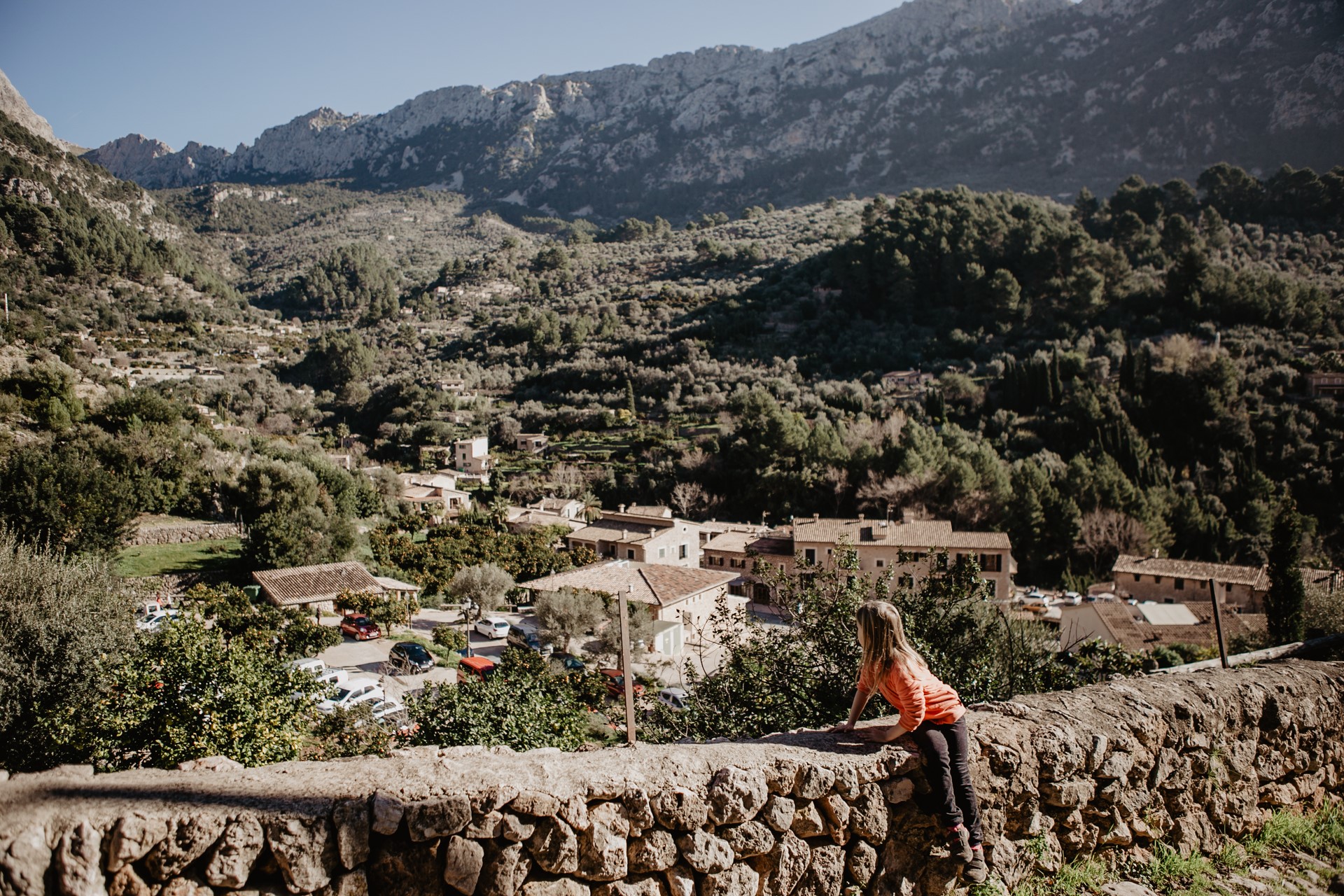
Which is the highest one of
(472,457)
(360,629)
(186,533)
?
(472,457)

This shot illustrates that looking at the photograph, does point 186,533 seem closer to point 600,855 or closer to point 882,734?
point 600,855

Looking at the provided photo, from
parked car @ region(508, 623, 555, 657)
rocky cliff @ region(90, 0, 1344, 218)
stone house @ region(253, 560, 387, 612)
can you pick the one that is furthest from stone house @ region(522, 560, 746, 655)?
rocky cliff @ region(90, 0, 1344, 218)

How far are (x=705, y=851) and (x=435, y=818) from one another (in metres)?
0.99

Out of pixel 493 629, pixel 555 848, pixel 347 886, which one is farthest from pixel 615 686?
pixel 347 886

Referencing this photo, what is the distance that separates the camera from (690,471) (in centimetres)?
3922

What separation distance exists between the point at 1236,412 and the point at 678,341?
125 ft

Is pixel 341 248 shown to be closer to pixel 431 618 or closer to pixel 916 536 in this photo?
pixel 431 618

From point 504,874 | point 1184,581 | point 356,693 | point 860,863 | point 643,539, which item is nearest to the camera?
point 504,874

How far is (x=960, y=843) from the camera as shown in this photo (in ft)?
9.39

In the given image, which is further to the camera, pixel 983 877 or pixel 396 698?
pixel 396 698

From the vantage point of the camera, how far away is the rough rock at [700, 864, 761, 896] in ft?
8.54

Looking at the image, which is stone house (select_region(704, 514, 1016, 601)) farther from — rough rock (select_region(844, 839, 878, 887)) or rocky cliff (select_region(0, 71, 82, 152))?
rocky cliff (select_region(0, 71, 82, 152))

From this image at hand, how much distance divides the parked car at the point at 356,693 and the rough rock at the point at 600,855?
11935 millimetres

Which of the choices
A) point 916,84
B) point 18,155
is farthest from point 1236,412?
point 916,84
